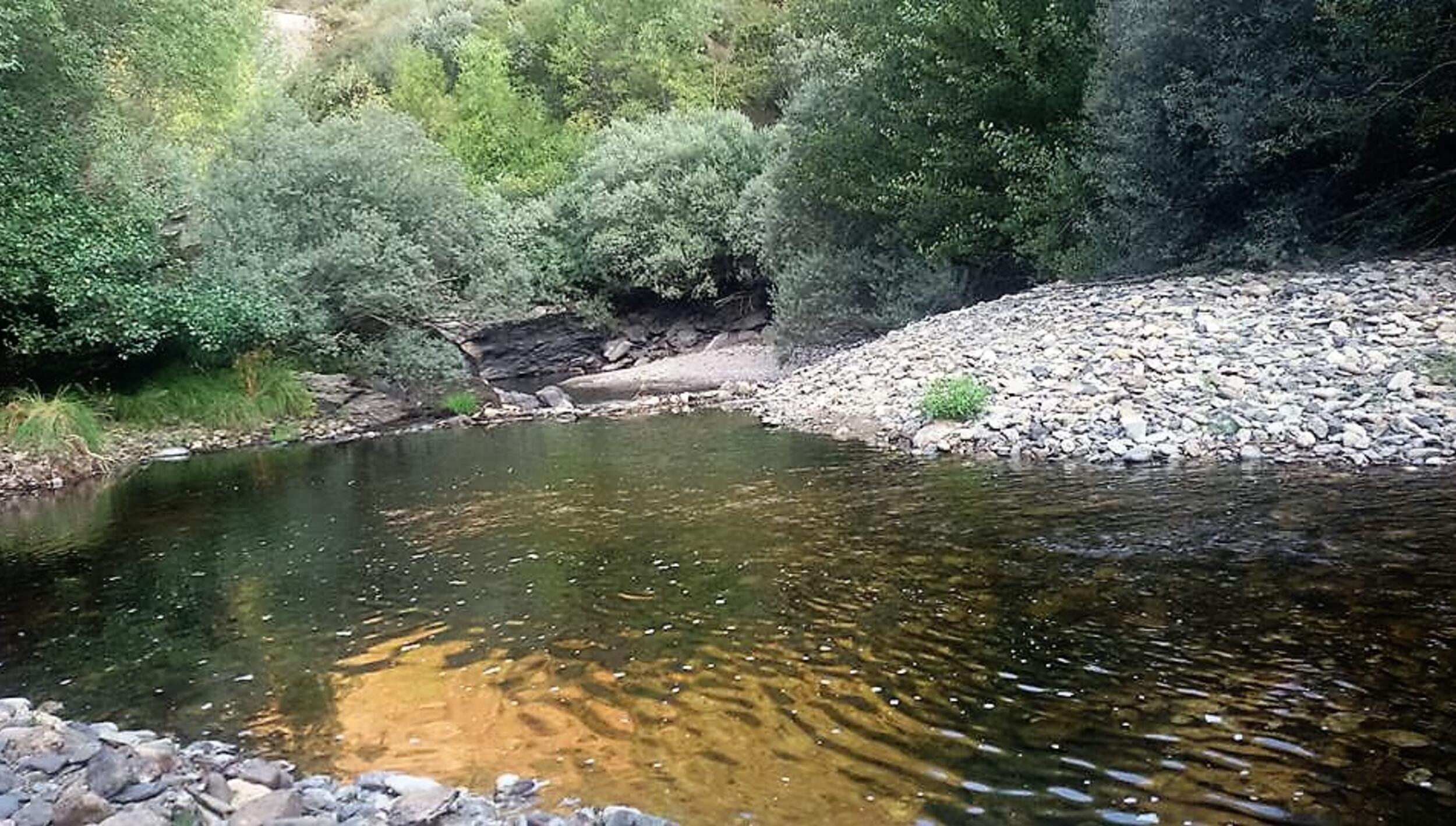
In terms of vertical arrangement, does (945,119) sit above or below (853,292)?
above

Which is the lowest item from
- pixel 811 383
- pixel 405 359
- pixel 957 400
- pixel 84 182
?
pixel 957 400

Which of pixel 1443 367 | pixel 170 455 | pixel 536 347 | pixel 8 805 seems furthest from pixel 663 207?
pixel 8 805

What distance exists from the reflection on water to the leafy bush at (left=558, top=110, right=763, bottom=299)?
2040 centimetres

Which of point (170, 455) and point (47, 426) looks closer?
point (47, 426)

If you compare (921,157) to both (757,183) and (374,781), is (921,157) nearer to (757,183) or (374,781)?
(757,183)

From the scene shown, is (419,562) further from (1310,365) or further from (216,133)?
(216,133)

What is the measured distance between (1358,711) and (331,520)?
1055cm

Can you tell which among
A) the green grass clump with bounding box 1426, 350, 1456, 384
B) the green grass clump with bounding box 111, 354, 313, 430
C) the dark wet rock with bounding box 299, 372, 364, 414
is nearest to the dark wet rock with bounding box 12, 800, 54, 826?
the green grass clump with bounding box 1426, 350, 1456, 384

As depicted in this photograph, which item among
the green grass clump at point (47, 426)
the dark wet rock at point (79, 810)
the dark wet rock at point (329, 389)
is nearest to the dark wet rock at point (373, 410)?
the dark wet rock at point (329, 389)

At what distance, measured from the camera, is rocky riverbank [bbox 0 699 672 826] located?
4465mm

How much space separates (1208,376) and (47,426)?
17.1 metres

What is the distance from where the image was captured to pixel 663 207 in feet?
107

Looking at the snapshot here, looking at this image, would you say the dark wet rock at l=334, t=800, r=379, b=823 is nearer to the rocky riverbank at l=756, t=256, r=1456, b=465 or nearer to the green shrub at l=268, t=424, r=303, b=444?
the rocky riverbank at l=756, t=256, r=1456, b=465

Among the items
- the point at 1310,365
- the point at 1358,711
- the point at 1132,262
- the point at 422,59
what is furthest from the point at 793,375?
the point at 422,59
